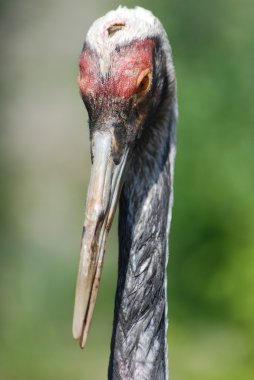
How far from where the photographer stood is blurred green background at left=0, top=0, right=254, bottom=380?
8.09 m

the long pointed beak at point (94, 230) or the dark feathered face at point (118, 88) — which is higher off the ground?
the dark feathered face at point (118, 88)

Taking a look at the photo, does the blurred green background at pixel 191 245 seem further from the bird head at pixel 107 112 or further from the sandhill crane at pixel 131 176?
the bird head at pixel 107 112

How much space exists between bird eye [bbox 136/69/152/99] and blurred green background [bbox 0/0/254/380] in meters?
Answer: 3.88

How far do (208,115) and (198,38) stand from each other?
2.43ft

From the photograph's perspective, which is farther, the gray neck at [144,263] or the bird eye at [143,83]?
the gray neck at [144,263]

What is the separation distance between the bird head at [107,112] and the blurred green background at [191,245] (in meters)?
3.81

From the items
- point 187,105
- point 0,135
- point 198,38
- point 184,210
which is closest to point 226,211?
point 184,210

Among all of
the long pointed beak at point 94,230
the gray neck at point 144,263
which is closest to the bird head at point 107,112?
the long pointed beak at point 94,230

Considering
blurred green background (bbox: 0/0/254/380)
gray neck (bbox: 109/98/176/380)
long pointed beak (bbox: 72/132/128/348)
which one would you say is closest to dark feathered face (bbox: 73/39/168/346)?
long pointed beak (bbox: 72/132/128/348)

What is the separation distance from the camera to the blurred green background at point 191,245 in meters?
8.09

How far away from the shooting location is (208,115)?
828 cm

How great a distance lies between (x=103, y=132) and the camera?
3934mm

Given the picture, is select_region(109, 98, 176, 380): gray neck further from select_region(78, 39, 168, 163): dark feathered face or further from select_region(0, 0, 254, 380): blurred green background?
select_region(0, 0, 254, 380): blurred green background

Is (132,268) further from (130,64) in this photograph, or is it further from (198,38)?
(198,38)
